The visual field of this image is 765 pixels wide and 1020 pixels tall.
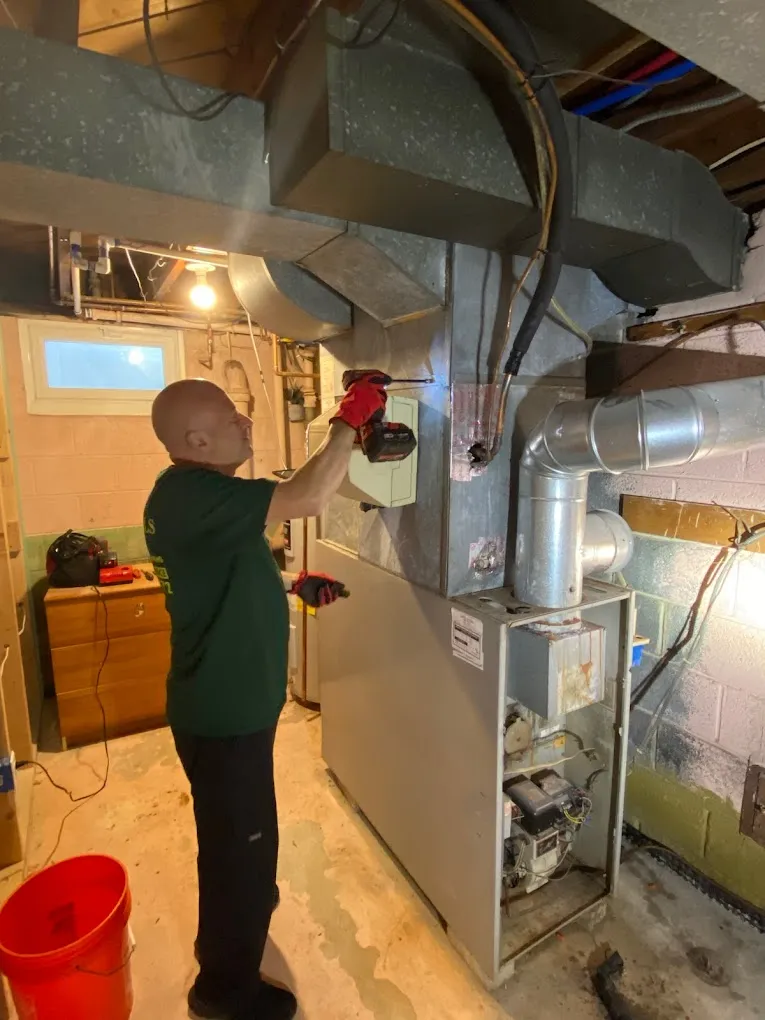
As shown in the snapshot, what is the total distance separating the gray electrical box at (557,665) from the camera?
4.72 feet

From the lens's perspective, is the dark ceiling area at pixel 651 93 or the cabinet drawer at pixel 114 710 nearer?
the dark ceiling area at pixel 651 93

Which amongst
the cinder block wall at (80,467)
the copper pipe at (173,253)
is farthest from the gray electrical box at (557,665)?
the cinder block wall at (80,467)

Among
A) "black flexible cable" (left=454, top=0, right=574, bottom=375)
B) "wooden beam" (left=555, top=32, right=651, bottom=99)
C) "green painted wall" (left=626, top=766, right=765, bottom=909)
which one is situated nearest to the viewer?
"black flexible cable" (left=454, top=0, right=574, bottom=375)

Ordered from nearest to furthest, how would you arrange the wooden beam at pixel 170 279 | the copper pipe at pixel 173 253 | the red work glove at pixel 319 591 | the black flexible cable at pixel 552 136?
the black flexible cable at pixel 552 136 < the red work glove at pixel 319 591 < the copper pipe at pixel 173 253 < the wooden beam at pixel 170 279

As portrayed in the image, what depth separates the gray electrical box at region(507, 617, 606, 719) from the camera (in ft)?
4.72

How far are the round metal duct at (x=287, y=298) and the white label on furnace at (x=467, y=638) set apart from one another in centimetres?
108

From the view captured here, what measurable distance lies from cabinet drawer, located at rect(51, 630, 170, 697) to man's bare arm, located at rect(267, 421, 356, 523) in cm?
183

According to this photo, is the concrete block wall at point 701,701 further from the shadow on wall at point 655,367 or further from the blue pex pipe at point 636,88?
the blue pex pipe at point 636,88

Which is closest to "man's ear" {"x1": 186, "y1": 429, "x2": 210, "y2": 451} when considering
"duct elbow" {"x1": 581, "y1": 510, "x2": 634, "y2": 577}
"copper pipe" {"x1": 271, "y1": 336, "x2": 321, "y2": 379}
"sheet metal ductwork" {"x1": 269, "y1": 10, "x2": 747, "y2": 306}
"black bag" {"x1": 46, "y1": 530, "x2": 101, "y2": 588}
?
"sheet metal ductwork" {"x1": 269, "y1": 10, "x2": 747, "y2": 306}

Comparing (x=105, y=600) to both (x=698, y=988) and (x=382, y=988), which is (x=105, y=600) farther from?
(x=698, y=988)

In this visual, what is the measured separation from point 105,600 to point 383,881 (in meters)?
1.76

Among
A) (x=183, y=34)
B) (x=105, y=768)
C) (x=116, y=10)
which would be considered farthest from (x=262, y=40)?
(x=105, y=768)

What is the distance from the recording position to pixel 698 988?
1.49 metres

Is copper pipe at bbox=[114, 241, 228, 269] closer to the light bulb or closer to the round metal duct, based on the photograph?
the round metal duct
